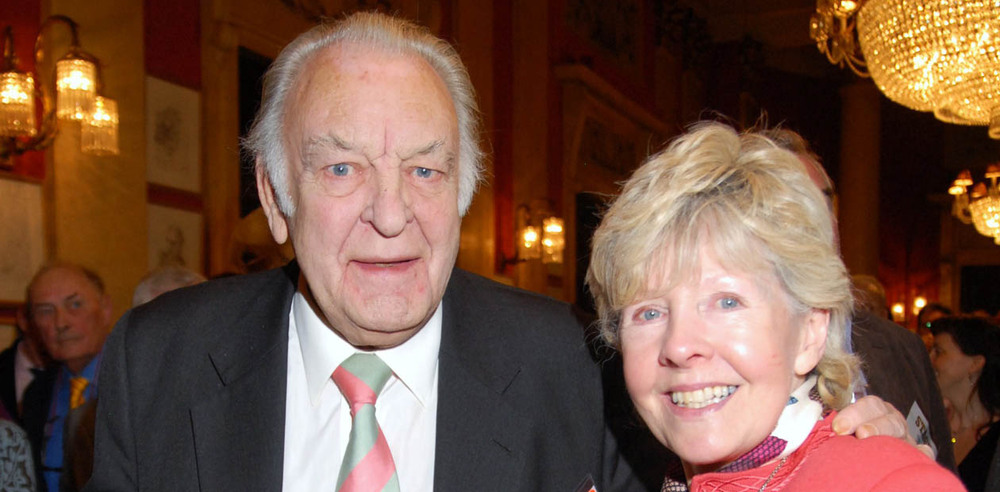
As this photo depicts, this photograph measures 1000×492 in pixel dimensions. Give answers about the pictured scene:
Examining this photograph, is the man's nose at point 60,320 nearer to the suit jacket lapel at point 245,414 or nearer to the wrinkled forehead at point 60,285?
the wrinkled forehead at point 60,285

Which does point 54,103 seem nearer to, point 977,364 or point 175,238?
point 175,238

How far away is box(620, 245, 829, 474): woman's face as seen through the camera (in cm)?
131

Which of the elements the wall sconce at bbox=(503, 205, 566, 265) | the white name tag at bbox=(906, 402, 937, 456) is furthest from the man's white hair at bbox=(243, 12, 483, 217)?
the wall sconce at bbox=(503, 205, 566, 265)

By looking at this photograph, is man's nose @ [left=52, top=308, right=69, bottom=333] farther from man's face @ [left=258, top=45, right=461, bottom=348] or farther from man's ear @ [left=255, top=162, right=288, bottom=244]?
man's face @ [left=258, top=45, right=461, bottom=348]

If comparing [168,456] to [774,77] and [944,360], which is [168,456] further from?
[774,77]

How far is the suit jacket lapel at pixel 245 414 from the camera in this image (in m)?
1.58

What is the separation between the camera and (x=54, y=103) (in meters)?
4.03

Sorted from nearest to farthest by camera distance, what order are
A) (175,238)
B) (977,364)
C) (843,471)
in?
1. (843,471)
2. (977,364)
3. (175,238)

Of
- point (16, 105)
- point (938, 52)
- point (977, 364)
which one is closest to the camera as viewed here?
point (16, 105)

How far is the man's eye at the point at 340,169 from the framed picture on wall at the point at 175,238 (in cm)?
329

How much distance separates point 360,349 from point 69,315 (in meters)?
2.25

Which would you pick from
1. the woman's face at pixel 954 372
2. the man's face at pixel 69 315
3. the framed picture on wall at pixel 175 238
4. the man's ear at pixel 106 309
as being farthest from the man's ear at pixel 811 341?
the framed picture on wall at pixel 175 238

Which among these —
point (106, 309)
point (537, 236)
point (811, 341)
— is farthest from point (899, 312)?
point (811, 341)

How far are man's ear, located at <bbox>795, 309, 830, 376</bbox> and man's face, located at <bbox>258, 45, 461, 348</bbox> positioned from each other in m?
0.65
